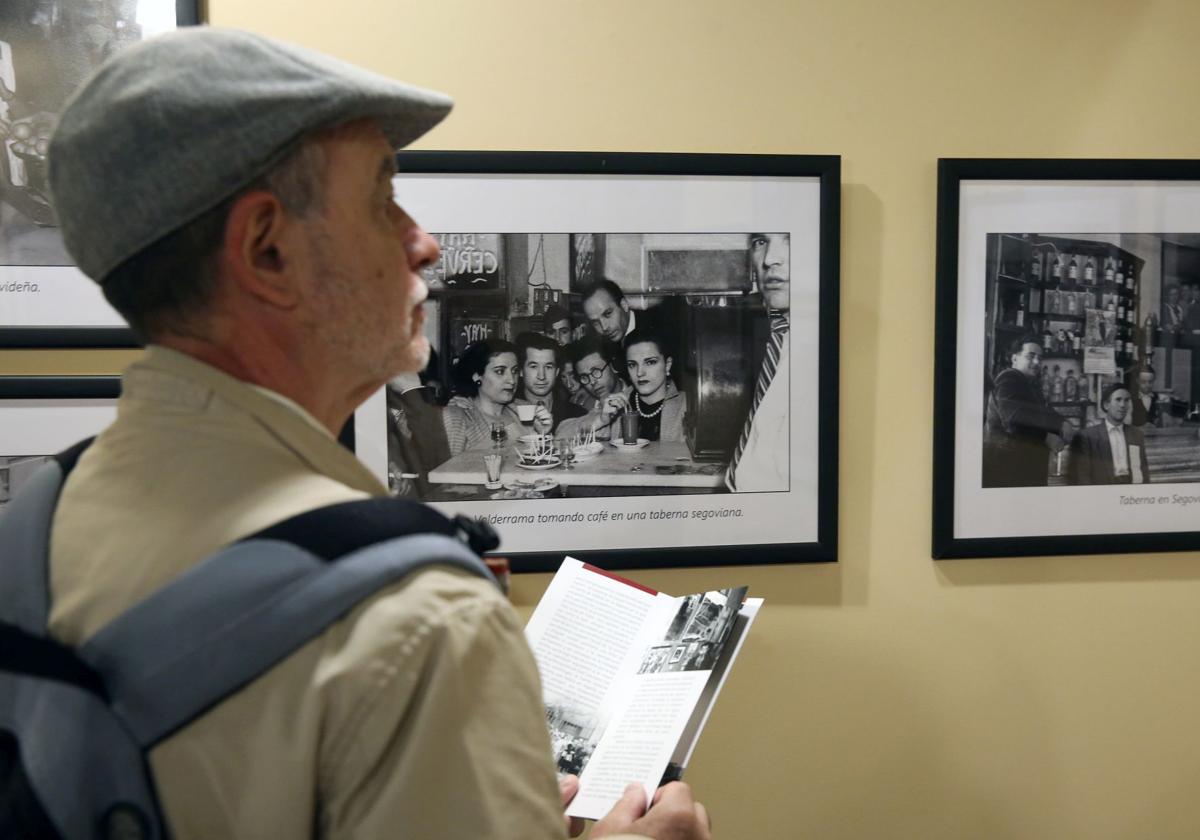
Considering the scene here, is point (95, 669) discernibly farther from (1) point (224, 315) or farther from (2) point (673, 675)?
(2) point (673, 675)

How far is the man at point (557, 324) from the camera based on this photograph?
1.47 m

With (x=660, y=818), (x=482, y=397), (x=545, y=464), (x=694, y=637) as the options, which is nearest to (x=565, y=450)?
(x=545, y=464)

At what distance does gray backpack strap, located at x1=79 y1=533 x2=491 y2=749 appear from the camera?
557mm

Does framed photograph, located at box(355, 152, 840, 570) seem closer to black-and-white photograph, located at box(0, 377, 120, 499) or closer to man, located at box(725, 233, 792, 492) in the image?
man, located at box(725, 233, 792, 492)

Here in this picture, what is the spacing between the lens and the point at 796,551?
5.04ft

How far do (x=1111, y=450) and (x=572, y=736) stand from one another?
3.20 feet

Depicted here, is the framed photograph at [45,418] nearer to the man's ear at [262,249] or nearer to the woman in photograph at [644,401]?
the woman in photograph at [644,401]

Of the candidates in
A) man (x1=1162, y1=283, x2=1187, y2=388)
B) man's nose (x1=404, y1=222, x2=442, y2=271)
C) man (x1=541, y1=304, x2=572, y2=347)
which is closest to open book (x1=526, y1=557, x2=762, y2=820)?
man (x1=541, y1=304, x2=572, y2=347)

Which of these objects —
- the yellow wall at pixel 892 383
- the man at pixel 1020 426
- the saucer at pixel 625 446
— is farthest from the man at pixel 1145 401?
the saucer at pixel 625 446

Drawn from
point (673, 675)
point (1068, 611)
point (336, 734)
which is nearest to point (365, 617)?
point (336, 734)

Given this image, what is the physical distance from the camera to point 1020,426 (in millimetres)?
1574

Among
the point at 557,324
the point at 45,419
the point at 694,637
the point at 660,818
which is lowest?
the point at 660,818

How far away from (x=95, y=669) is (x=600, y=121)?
1.08 m

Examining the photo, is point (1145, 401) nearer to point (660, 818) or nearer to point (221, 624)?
point (660, 818)
